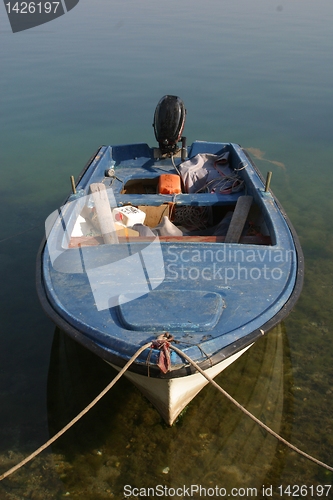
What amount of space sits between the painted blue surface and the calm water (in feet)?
4.09

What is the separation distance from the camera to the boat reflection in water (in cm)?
364

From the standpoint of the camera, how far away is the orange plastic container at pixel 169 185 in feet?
19.7

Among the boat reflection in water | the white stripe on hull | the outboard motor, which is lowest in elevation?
the boat reflection in water

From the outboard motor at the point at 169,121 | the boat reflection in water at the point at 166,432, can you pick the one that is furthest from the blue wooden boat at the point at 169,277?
the outboard motor at the point at 169,121

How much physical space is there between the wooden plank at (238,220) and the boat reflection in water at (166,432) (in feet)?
4.18

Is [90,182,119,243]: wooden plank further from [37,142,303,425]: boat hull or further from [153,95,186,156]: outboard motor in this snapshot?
[153,95,186,156]: outboard motor

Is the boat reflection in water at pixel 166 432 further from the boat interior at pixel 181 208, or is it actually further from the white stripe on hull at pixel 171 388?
the boat interior at pixel 181 208

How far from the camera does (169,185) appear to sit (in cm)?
608

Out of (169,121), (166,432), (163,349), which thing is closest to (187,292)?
(163,349)

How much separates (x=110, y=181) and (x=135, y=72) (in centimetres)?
1183

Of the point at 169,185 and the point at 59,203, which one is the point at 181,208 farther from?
the point at 59,203

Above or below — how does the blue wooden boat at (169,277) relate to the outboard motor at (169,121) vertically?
below

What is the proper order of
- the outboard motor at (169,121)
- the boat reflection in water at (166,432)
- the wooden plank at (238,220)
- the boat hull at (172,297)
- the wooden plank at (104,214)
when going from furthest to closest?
the outboard motor at (169,121), the wooden plank at (238,220), the wooden plank at (104,214), the boat reflection in water at (166,432), the boat hull at (172,297)

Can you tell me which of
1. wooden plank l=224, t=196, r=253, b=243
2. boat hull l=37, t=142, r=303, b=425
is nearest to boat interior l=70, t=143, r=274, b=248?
wooden plank l=224, t=196, r=253, b=243
